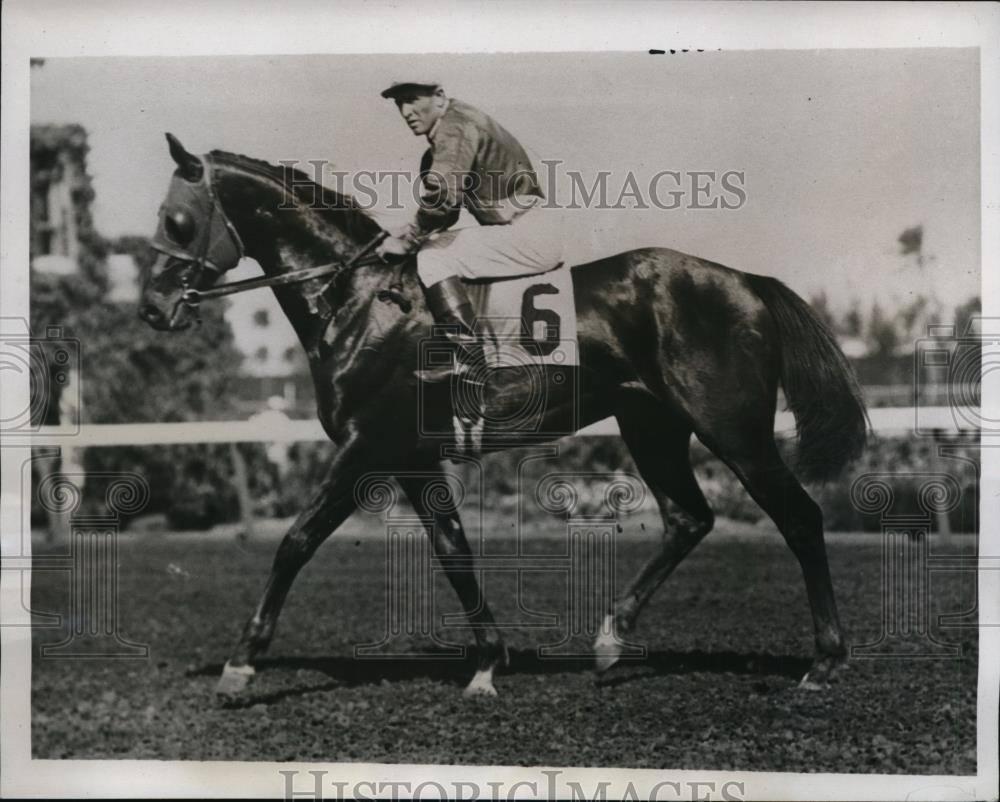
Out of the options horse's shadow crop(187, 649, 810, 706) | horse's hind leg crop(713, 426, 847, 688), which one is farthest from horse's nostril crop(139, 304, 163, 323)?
horse's hind leg crop(713, 426, 847, 688)

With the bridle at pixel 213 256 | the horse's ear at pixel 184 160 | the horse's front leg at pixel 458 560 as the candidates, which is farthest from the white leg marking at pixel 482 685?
the horse's ear at pixel 184 160

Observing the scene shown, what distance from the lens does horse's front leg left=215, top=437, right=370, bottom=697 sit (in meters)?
5.41

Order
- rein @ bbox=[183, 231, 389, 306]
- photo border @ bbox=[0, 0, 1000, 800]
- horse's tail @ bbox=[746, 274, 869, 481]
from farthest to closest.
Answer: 1. rein @ bbox=[183, 231, 389, 306]
2. horse's tail @ bbox=[746, 274, 869, 481]
3. photo border @ bbox=[0, 0, 1000, 800]

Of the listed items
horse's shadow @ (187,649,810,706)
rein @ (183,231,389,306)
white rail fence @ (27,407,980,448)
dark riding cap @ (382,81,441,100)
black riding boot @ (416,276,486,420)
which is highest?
dark riding cap @ (382,81,441,100)

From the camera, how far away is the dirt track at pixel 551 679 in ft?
17.5

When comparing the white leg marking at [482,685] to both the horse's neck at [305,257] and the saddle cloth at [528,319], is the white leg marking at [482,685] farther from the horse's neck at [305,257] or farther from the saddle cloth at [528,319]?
the horse's neck at [305,257]

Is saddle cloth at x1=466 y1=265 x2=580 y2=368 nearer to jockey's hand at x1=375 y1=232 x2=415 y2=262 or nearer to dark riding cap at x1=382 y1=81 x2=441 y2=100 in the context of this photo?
jockey's hand at x1=375 y1=232 x2=415 y2=262

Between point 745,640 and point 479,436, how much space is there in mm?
1592

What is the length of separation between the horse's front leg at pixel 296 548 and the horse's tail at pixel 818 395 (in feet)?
6.72

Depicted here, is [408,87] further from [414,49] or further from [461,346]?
[461,346]

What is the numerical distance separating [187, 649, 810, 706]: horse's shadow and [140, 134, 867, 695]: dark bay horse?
0.08 metres

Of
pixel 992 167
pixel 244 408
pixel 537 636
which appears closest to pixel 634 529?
pixel 537 636

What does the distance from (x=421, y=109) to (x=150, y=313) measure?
1.63 m

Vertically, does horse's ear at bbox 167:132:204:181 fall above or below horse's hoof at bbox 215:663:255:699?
above
